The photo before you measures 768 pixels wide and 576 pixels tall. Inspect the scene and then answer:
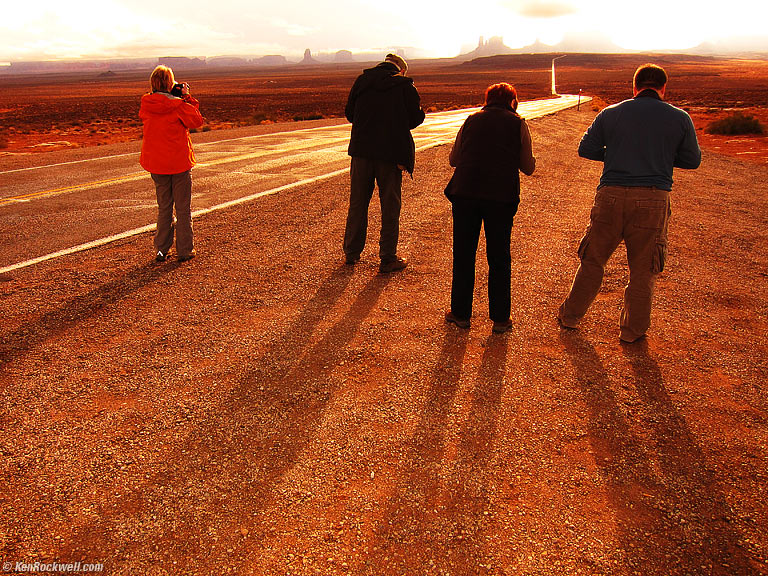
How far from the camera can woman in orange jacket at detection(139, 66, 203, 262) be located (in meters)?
5.35

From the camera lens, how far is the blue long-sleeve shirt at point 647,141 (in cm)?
371

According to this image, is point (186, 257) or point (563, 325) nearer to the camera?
point (563, 325)

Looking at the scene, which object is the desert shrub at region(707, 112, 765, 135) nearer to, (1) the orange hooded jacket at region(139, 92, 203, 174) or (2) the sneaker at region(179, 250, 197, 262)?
(1) the orange hooded jacket at region(139, 92, 203, 174)

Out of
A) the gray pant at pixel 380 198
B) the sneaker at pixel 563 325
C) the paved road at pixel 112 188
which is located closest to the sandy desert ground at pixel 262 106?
the paved road at pixel 112 188

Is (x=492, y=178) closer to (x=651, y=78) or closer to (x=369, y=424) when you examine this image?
(x=651, y=78)

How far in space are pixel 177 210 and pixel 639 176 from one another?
467cm

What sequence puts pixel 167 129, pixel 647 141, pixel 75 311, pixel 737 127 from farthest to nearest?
pixel 737 127
pixel 167 129
pixel 75 311
pixel 647 141

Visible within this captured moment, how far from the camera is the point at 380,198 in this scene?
5.50 meters

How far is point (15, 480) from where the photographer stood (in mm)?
2654

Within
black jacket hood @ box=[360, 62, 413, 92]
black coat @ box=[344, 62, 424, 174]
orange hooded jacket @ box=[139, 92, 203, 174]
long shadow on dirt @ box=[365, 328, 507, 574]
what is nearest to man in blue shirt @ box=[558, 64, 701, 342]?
long shadow on dirt @ box=[365, 328, 507, 574]

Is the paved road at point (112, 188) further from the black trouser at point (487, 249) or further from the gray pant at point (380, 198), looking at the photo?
the black trouser at point (487, 249)

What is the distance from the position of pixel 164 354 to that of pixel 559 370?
2983mm

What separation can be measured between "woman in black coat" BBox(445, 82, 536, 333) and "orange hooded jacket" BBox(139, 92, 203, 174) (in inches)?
121

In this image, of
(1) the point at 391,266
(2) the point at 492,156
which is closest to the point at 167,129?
(1) the point at 391,266
